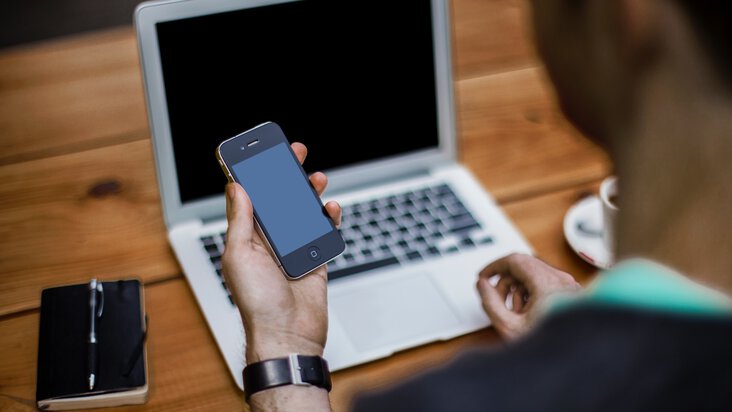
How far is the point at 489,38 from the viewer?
62.3 inches

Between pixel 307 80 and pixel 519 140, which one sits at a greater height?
pixel 307 80

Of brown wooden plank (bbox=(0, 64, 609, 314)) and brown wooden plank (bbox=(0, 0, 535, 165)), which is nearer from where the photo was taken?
brown wooden plank (bbox=(0, 64, 609, 314))

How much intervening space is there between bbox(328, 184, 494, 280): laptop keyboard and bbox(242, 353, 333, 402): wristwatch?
195 millimetres

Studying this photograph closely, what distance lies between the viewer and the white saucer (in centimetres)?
117

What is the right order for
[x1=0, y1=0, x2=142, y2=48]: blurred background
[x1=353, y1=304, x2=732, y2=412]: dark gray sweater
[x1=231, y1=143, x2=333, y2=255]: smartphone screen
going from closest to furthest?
Answer: [x1=353, y1=304, x2=732, y2=412]: dark gray sweater
[x1=231, y1=143, x2=333, y2=255]: smartphone screen
[x1=0, y1=0, x2=142, y2=48]: blurred background

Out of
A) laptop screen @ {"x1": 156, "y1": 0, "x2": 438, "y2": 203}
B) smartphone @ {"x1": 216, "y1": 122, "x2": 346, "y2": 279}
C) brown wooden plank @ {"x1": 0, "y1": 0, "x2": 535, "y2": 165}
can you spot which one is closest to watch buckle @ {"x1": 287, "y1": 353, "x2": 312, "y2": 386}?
smartphone @ {"x1": 216, "y1": 122, "x2": 346, "y2": 279}

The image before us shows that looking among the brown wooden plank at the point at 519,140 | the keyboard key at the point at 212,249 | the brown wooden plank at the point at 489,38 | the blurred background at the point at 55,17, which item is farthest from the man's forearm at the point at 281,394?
the blurred background at the point at 55,17

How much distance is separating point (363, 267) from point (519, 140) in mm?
366

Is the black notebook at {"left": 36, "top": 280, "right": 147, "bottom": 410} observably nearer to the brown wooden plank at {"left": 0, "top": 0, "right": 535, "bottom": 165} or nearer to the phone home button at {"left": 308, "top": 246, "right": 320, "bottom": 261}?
the phone home button at {"left": 308, "top": 246, "right": 320, "bottom": 261}

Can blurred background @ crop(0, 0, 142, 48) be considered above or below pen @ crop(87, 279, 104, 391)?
below

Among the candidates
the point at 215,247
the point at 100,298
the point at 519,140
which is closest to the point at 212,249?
the point at 215,247

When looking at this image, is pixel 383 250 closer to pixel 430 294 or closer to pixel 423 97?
pixel 430 294

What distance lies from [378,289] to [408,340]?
0.28 feet

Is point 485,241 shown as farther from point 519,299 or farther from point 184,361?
point 184,361
